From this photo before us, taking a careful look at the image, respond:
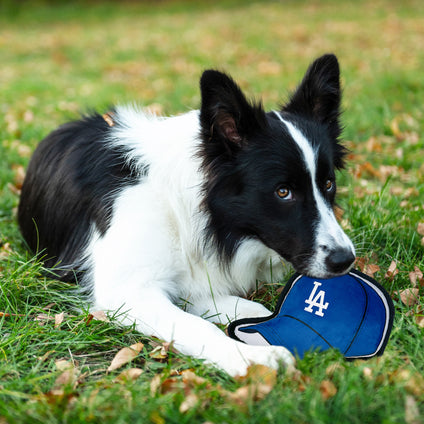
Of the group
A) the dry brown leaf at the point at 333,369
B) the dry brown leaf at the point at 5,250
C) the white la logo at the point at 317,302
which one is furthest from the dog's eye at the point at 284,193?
the dry brown leaf at the point at 5,250

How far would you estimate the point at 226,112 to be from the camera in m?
2.62

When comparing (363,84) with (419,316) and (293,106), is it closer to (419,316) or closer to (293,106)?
(293,106)

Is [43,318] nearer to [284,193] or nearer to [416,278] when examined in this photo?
[284,193]

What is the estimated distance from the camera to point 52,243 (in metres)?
3.36

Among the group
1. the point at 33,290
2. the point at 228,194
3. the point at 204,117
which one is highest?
the point at 204,117

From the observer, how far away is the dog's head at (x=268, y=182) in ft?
8.32

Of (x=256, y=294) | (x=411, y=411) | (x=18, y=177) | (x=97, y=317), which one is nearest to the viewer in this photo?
(x=411, y=411)

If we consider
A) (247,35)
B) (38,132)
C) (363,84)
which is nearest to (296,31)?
(247,35)

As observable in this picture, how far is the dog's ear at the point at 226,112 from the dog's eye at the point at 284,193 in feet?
1.08

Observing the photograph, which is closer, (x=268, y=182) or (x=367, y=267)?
(x=268, y=182)

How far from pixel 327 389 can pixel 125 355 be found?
0.98m

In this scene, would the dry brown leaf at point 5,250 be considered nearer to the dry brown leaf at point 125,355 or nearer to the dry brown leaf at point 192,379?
the dry brown leaf at point 125,355

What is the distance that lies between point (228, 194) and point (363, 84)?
6.07m

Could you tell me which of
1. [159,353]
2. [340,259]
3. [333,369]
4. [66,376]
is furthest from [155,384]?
[340,259]
